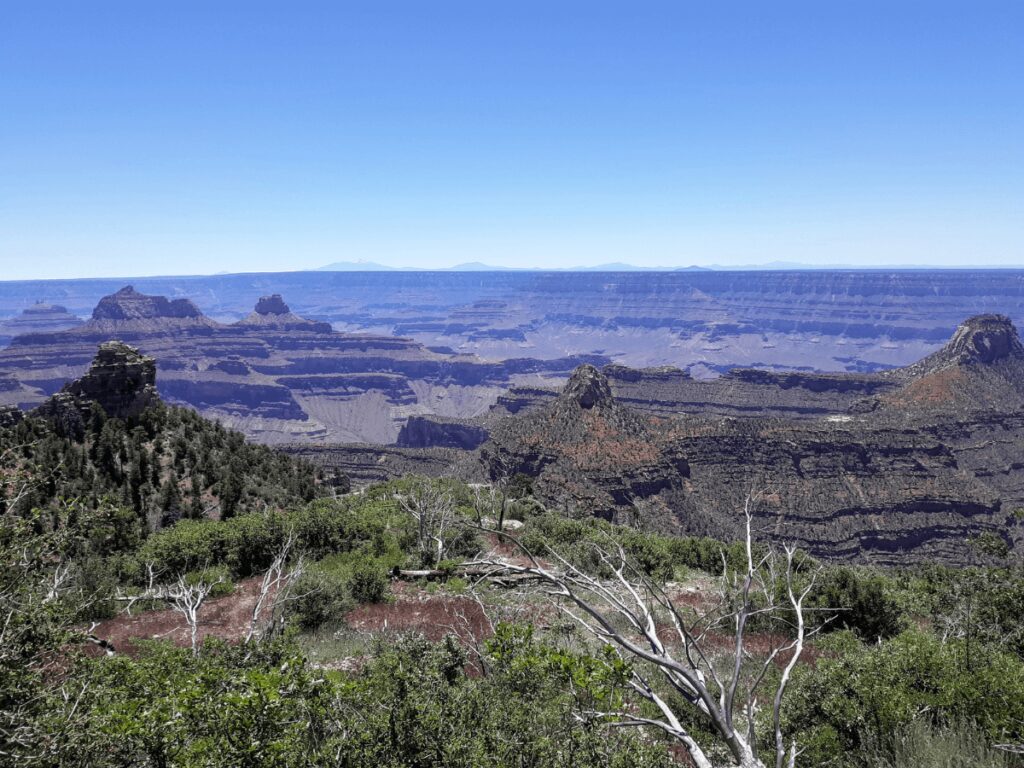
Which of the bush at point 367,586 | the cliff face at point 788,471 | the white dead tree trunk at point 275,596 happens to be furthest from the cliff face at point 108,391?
the cliff face at point 788,471

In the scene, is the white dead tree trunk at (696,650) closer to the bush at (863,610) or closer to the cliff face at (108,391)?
the bush at (863,610)

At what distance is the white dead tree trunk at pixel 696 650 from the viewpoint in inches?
210

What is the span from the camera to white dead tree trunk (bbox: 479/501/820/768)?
17.5 ft

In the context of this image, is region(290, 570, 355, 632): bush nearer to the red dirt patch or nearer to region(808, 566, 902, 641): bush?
the red dirt patch

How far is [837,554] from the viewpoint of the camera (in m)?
80.9

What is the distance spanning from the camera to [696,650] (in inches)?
318

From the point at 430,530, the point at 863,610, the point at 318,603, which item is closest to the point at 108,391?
the point at 430,530

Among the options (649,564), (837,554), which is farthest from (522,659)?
(837,554)

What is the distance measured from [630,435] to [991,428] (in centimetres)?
9433

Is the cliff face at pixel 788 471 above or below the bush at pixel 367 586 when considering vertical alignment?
below

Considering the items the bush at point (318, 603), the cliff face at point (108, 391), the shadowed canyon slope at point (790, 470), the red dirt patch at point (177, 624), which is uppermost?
the cliff face at point (108, 391)

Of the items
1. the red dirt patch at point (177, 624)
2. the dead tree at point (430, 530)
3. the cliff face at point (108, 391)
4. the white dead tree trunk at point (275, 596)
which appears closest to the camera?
the white dead tree trunk at point (275, 596)

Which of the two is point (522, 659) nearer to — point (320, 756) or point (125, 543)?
point (320, 756)

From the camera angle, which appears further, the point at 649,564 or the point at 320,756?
the point at 649,564
